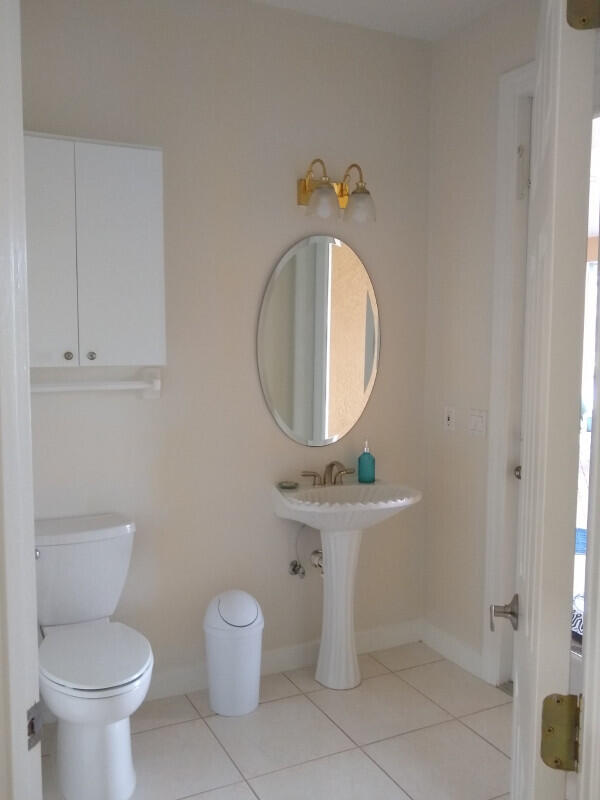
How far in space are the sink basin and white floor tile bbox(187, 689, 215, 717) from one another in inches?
31.4

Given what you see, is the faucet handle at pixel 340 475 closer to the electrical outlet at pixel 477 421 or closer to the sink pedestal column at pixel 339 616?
the sink pedestal column at pixel 339 616

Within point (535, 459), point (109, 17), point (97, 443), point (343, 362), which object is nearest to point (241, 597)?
point (97, 443)

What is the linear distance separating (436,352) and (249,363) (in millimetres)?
923

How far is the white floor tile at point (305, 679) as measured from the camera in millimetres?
3129

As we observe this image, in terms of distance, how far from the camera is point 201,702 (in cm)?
300

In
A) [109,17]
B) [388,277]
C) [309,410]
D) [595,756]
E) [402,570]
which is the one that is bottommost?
[402,570]

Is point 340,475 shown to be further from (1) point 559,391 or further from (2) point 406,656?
(1) point 559,391

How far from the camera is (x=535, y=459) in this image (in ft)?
3.62

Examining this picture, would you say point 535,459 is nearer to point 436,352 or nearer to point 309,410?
point 309,410

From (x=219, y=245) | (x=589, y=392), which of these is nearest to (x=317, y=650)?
(x=589, y=392)

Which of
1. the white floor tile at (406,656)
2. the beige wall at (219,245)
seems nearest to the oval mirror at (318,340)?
the beige wall at (219,245)

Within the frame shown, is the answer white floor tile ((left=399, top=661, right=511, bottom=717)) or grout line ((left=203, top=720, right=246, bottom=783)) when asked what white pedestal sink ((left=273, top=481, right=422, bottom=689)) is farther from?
grout line ((left=203, top=720, right=246, bottom=783))

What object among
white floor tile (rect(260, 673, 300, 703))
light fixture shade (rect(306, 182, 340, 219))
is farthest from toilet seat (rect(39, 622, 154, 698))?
light fixture shade (rect(306, 182, 340, 219))

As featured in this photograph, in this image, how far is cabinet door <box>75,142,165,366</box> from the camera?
2596mm
